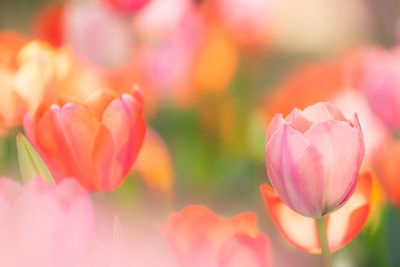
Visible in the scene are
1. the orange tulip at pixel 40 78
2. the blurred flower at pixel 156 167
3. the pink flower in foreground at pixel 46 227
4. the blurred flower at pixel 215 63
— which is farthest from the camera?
the blurred flower at pixel 215 63

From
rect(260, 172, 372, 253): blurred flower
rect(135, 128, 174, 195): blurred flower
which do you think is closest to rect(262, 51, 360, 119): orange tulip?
rect(135, 128, 174, 195): blurred flower

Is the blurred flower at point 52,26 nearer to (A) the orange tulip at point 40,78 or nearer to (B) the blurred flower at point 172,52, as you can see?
(B) the blurred flower at point 172,52

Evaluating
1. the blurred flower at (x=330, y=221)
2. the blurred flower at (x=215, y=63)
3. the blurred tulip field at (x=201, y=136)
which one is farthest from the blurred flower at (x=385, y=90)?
the blurred flower at (x=215, y=63)

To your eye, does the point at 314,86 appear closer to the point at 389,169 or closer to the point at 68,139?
the point at 389,169

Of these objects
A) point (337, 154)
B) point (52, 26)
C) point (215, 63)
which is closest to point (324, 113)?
point (337, 154)

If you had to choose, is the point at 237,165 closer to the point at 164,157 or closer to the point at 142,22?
the point at 164,157

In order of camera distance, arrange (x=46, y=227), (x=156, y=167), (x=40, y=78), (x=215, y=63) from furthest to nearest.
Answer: (x=215, y=63) < (x=156, y=167) < (x=40, y=78) < (x=46, y=227)

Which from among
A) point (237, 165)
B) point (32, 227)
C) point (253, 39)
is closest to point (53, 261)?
point (32, 227)
